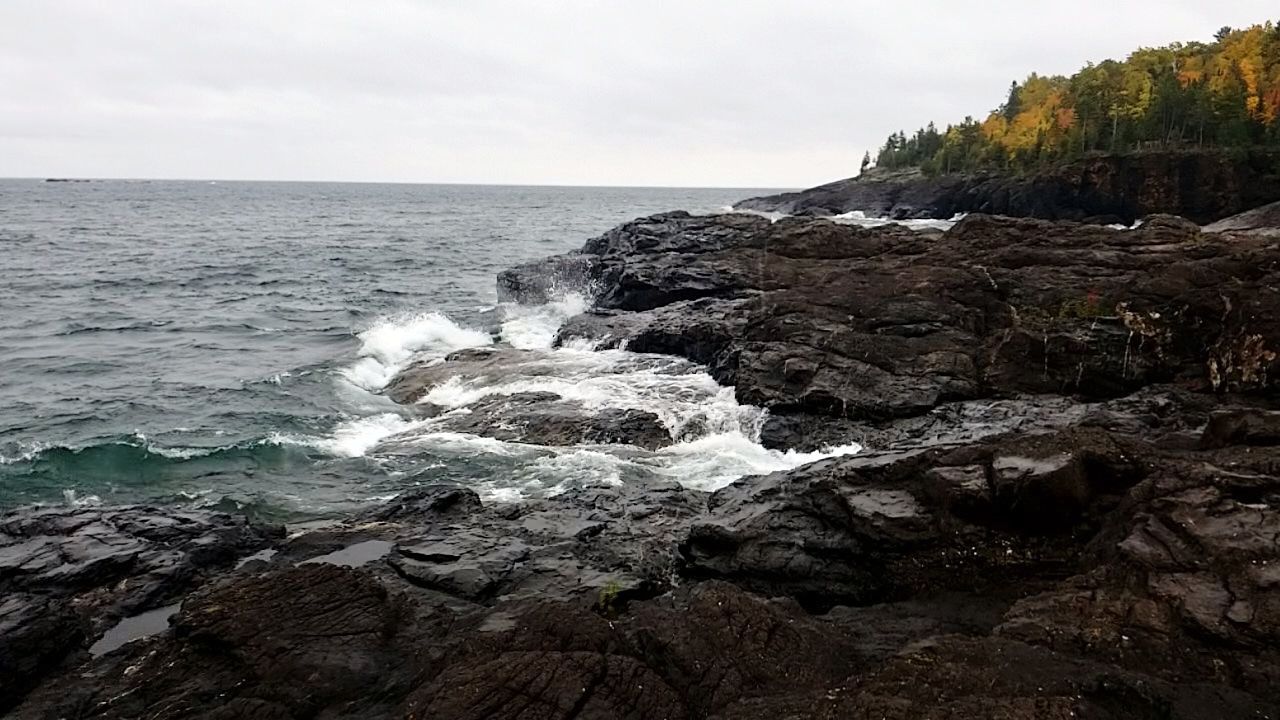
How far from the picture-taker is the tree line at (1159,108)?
6794 centimetres

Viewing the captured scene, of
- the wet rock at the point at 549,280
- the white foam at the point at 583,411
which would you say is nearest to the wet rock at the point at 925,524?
the white foam at the point at 583,411

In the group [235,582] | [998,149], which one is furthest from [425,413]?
[998,149]

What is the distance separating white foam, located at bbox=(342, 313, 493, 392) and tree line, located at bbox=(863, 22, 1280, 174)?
6552 centimetres

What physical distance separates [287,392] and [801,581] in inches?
901

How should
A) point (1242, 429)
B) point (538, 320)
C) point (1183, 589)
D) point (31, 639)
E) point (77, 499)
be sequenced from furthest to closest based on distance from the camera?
point (538, 320)
point (77, 499)
point (1242, 429)
point (31, 639)
point (1183, 589)

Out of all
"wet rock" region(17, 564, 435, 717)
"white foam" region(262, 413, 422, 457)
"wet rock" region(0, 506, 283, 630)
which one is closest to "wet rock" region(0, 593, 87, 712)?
"wet rock" region(17, 564, 435, 717)

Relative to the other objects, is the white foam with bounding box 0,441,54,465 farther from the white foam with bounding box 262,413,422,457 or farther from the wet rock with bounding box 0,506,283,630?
the wet rock with bounding box 0,506,283,630

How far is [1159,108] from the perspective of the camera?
7181cm

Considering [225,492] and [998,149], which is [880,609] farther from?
[998,149]

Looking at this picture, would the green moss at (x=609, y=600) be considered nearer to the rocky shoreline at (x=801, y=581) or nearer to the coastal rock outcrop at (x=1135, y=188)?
the rocky shoreline at (x=801, y=581)

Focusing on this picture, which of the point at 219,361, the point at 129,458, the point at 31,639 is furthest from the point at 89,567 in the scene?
the point at 219,361

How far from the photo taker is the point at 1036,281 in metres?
24.0

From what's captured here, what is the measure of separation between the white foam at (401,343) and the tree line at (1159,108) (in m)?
65.5

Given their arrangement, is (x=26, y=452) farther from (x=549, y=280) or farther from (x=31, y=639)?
(x=549, y=280)
